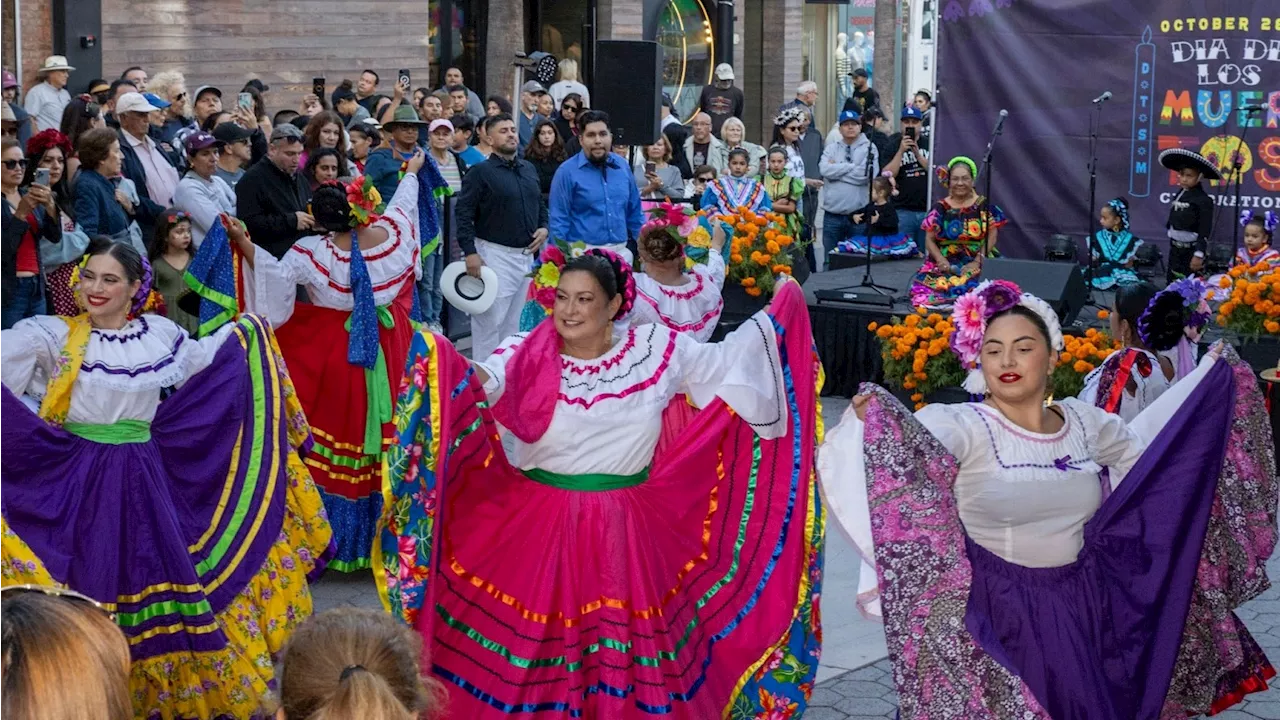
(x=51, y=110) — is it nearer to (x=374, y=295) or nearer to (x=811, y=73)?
(x=374, y=295)

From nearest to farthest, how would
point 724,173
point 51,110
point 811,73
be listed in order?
point 51,110, point 724,173, point 811,73

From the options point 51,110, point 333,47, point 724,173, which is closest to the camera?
point 51,110

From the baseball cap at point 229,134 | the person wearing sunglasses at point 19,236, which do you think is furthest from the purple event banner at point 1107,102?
the person wearing sunglasses at point 19,236

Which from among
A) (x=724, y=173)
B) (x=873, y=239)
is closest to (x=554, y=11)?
(x=724, y=173)

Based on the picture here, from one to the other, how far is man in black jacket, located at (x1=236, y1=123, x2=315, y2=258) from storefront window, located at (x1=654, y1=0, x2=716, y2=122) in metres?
17.8

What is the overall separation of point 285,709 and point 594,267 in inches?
115

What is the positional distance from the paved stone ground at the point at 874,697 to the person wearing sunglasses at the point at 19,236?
451 centimetres

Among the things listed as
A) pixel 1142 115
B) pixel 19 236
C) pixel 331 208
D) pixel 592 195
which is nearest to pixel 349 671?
pixel 331 208

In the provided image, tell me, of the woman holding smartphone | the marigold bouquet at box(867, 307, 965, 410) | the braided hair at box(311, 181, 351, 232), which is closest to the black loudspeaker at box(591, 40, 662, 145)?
the woman holding smartphone

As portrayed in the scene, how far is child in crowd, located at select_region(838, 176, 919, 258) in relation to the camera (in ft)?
47.4

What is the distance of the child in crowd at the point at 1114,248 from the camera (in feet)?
41.3

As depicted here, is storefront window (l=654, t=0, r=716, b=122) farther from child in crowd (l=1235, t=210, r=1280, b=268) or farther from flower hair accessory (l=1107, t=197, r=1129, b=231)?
child in crowd (l=1235, t=210, r=1280, b=268)

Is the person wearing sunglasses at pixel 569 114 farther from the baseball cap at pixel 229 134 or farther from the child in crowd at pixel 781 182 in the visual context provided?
the baseball cap at pixel 229 134

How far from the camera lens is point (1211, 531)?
5500 millimetres
